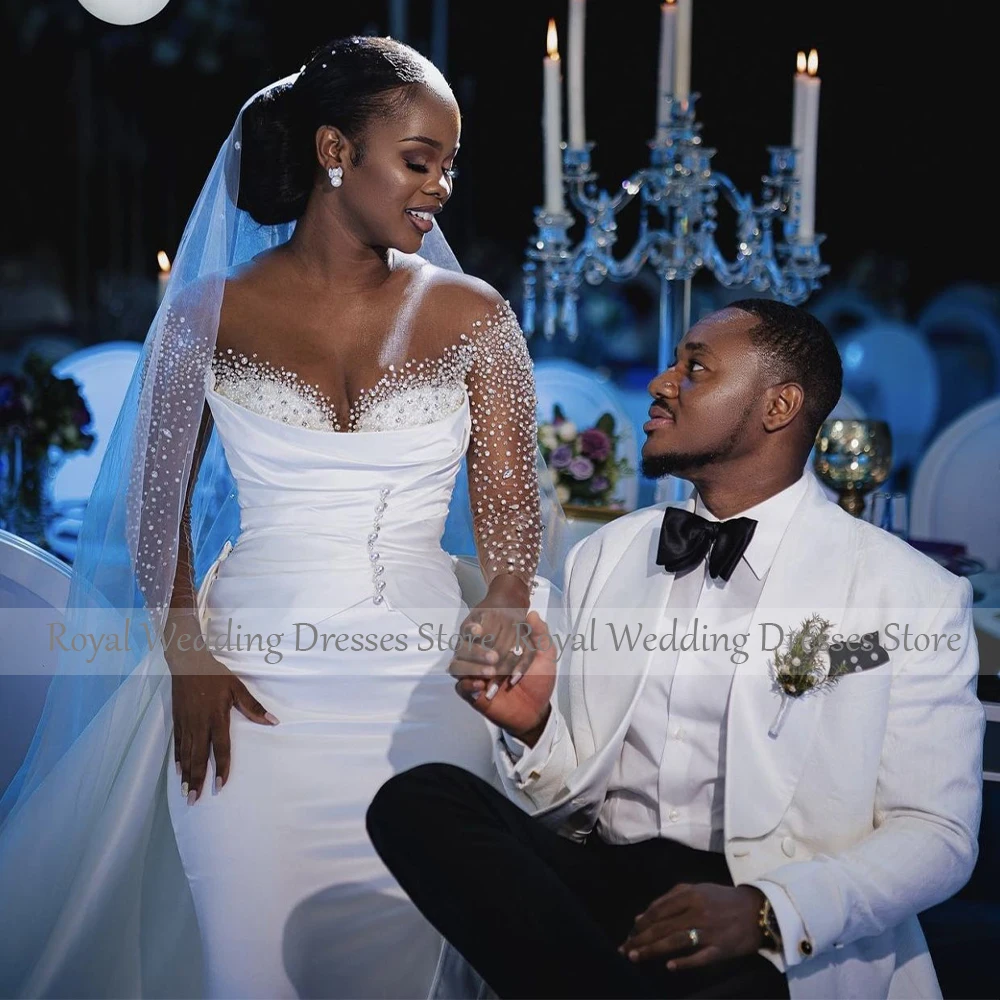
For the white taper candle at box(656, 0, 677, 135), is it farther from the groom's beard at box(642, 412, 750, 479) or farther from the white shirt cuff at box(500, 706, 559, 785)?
the white shirt cuff at box(500, 706, 559, 785)

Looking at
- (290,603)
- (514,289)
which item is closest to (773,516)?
(290,603)

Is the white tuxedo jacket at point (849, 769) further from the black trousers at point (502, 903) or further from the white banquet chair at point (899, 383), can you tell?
the white banquet chair at point (899, 383)

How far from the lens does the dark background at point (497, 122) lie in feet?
22.4

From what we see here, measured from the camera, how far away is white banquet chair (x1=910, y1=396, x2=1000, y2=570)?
15.0ft

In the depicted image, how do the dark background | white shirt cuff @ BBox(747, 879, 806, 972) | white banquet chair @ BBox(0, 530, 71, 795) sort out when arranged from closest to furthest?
white shirt cuff @ BBox(747, 879, 806, 972) → white banquet chair @ BBox(0, 530, 71, 795) → the dark background

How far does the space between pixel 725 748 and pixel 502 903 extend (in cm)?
59

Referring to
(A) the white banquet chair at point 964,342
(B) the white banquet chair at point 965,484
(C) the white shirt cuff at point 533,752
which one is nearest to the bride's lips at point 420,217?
(C) the white shirt cuff at point 533,752

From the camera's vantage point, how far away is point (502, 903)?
69.9 inches

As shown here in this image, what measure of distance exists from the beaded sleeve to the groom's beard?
0.98ft

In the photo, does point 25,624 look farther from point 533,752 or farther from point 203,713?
point 533,752

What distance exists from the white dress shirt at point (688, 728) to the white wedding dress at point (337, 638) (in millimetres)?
290

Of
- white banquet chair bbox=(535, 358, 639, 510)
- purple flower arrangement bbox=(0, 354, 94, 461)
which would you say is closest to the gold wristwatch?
purple flower arrangement bbox=(0, 354, 94, 461)

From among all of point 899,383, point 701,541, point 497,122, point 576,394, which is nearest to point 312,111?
point 701,541


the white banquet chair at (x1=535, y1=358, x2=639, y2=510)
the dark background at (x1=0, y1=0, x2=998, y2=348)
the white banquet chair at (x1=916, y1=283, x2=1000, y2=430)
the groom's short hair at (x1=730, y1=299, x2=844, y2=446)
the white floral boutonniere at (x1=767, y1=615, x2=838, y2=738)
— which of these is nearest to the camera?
the white floral boutonniere at (x1=767, y1=615, x2=838, y2=738)
